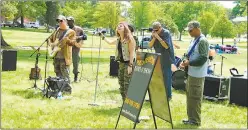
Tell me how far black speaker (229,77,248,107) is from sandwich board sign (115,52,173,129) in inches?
104

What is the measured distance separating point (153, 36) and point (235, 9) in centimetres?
3885

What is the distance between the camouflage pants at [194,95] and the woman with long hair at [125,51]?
1.07m

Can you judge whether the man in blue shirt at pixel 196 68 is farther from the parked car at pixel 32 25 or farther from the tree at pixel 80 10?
Result: the parked car at pixel 32 25

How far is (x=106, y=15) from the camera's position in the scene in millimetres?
27906

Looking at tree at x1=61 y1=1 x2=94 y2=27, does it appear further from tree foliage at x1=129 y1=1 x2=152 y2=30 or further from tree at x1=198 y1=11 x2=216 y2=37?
tree at x1=198 y1=11 x2=216 y2=37

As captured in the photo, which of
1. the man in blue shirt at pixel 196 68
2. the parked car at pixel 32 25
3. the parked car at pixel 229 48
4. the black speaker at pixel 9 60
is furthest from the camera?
the parked car at pixel 32 25

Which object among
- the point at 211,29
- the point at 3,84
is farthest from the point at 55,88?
the point at 211,29

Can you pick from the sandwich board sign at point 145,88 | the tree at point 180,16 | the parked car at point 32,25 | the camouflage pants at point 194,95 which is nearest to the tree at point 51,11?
the parked car at point 32,25

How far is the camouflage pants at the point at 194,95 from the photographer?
6270 millimetres

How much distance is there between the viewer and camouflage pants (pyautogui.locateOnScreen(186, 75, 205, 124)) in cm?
627

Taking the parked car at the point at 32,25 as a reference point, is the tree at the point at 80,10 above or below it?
above

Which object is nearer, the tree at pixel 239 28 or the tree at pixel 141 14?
the tree at pixel 141 14

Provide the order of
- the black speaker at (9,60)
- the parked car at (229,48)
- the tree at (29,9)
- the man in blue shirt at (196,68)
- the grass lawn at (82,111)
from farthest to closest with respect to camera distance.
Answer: the tree at (29,9) < the parked car at (229,48) < the black speaker at (9,60) < the grass lawn at (82,111) < the man in blue shirt at (196,68)

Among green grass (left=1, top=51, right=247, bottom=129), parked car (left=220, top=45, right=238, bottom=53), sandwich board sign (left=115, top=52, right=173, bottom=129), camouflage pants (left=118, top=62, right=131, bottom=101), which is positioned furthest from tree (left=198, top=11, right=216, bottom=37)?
sandwich board sign (left=115, top=52, right=173, bottom=129)
